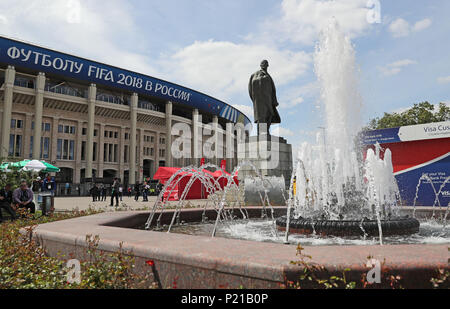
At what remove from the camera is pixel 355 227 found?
5.20 meters

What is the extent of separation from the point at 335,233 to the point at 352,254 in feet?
9.70

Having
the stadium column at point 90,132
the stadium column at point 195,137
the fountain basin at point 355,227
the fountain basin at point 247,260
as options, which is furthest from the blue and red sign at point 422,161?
the stadium column at point 195,137

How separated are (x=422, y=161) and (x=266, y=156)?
8.32 metres

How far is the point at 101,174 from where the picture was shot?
4688 cm

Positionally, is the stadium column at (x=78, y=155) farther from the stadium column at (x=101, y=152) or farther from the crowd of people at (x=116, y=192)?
the crowd of people at (x=116, y=192)

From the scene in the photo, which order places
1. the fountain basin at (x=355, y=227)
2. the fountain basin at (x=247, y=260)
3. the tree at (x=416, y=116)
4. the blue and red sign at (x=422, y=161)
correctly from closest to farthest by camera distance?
the fountain basin at (x=247, y=260) → the fountain basin at (x=355, y=227) → the blue and red sign at (x=422, y=161) → the tree at (x=416, y=116)

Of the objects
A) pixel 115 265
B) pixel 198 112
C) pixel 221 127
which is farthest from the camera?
pixel 221 127

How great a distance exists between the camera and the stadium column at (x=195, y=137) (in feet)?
185

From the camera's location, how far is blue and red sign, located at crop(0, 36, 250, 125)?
35.7 metres

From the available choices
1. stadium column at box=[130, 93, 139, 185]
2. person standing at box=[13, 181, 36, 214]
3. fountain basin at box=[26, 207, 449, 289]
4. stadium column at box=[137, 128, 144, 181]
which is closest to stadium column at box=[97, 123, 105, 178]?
stadium column at box=[130, 93, 139, 185]

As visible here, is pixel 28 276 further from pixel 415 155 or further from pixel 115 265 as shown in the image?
pixel 415 155

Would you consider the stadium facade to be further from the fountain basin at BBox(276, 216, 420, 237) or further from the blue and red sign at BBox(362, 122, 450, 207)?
the fountain basin at BBox(276, 216, 420, 237)

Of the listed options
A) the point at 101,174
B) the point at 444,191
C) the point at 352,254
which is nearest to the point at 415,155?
the point at 444,191

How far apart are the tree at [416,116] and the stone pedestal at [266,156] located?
23559 millimetres
